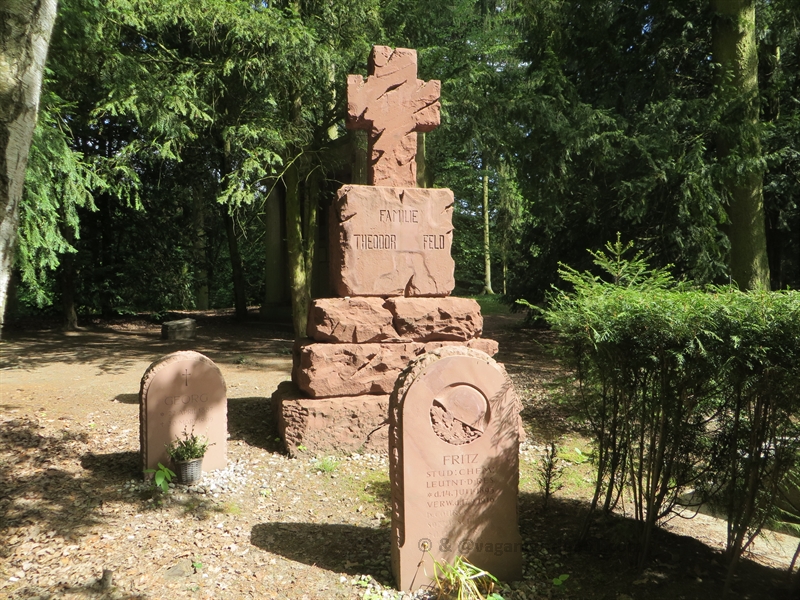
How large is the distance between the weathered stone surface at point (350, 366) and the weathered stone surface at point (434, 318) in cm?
12

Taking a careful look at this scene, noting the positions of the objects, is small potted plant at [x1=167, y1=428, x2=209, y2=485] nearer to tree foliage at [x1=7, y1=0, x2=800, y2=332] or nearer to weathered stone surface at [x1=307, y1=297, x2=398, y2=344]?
weathered stone surface at [x1=307, y1=297, x2=398, y2=344]

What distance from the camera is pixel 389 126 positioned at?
21.5 feet

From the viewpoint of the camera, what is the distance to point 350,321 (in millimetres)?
6113

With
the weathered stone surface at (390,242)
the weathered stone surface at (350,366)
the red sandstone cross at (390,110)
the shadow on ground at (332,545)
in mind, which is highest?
the red sandstone cross at (390,110)

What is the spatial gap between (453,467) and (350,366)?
257 centimetres

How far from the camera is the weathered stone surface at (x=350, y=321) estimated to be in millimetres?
6066

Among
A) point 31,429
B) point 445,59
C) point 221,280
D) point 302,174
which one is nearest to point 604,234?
point 445,59

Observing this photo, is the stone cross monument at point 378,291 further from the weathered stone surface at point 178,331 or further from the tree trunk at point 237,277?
the tree trunk at point 237,277

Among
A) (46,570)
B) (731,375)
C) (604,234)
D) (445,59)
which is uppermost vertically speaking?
(445,59)

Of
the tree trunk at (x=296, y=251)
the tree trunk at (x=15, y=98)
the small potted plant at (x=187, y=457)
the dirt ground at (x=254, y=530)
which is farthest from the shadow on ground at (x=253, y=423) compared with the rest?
the tree trunk at (x=15, y=98)

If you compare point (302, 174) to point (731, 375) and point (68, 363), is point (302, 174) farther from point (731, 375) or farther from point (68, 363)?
point (731, 375)

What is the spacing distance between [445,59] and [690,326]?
31.5 ft

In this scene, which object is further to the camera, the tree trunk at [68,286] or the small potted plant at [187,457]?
the tree trunk at [68,286]

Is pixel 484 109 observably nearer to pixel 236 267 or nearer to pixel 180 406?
pixel 180 406
